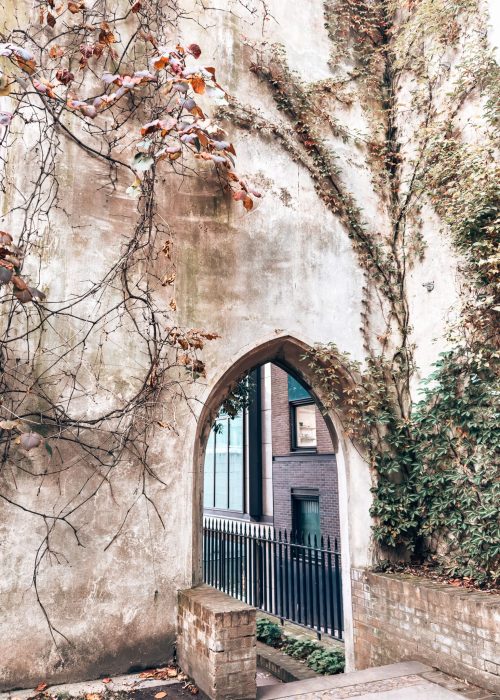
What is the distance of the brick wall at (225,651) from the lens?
435 cm

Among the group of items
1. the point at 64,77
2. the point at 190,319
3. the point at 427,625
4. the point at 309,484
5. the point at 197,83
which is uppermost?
the point at 64,77

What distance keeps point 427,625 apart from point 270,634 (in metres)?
3.44

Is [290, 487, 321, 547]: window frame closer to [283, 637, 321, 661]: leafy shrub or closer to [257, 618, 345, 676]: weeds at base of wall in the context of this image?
[257, 618, 345, 676]: weeds at base of wall

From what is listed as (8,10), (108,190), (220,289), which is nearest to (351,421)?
(220,289)

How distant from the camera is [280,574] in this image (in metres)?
8.49

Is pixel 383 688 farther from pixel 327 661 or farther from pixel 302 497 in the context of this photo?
pixel 302 497

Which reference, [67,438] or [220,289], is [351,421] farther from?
[67,438]

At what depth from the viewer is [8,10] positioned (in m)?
5.70

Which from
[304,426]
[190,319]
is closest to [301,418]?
[304,426]

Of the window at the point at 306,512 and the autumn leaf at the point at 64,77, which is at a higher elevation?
the autumn leaf at the point at 64,77

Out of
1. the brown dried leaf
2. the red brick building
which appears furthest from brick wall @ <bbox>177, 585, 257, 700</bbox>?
the red brick building

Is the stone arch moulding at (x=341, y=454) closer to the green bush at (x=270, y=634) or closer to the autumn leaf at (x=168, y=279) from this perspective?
the autumn leaf at (x=168, y=279)

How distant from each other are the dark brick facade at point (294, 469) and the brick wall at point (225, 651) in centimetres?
697

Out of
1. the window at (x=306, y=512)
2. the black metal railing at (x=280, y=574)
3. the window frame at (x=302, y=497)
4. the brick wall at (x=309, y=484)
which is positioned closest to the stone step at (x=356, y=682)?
the black metal railing at (x=280, y=574)
